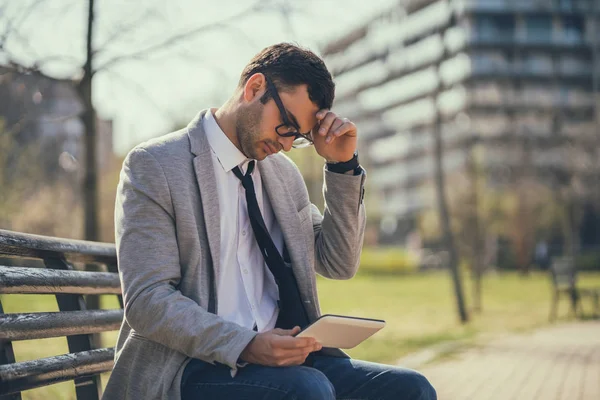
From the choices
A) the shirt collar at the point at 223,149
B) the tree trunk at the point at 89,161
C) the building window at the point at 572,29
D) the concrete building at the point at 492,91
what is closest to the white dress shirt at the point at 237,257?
the shirt collar at the point at 223,149

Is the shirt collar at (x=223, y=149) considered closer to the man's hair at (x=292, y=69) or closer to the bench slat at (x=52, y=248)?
the man's hair at (x=292, y=69)

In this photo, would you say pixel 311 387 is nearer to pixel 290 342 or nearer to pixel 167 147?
pixel 290 342

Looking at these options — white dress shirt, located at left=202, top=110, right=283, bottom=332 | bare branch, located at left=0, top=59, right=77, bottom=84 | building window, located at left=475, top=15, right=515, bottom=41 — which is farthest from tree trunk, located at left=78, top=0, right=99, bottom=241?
building window, located at left=475, top=15, right=515, bottom=41

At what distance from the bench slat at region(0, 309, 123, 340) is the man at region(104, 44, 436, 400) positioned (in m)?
0.24

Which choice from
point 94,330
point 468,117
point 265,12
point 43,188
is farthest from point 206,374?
point 468,117

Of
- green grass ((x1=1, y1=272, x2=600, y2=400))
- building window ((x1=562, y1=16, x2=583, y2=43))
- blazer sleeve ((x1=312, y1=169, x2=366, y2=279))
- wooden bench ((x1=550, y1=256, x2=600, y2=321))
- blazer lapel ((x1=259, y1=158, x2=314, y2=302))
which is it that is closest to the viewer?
blazer lapel ((x1=259, y1=158, x2=314, y2=302))

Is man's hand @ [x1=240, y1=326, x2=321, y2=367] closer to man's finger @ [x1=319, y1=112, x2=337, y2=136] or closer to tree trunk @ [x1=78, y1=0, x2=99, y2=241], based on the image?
man's finger @ [x1=319, y1=112, x2=337, y2=136]

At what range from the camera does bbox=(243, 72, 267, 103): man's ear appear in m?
2.80

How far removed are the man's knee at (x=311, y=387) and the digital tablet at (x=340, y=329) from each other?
13 centimetres

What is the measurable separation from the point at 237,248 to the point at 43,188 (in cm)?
2832

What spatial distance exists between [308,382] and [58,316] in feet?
3.10

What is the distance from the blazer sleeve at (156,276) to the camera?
7.87 ft

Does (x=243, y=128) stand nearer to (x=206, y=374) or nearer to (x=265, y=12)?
(x=206, y=374)

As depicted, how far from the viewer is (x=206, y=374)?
2459mm
